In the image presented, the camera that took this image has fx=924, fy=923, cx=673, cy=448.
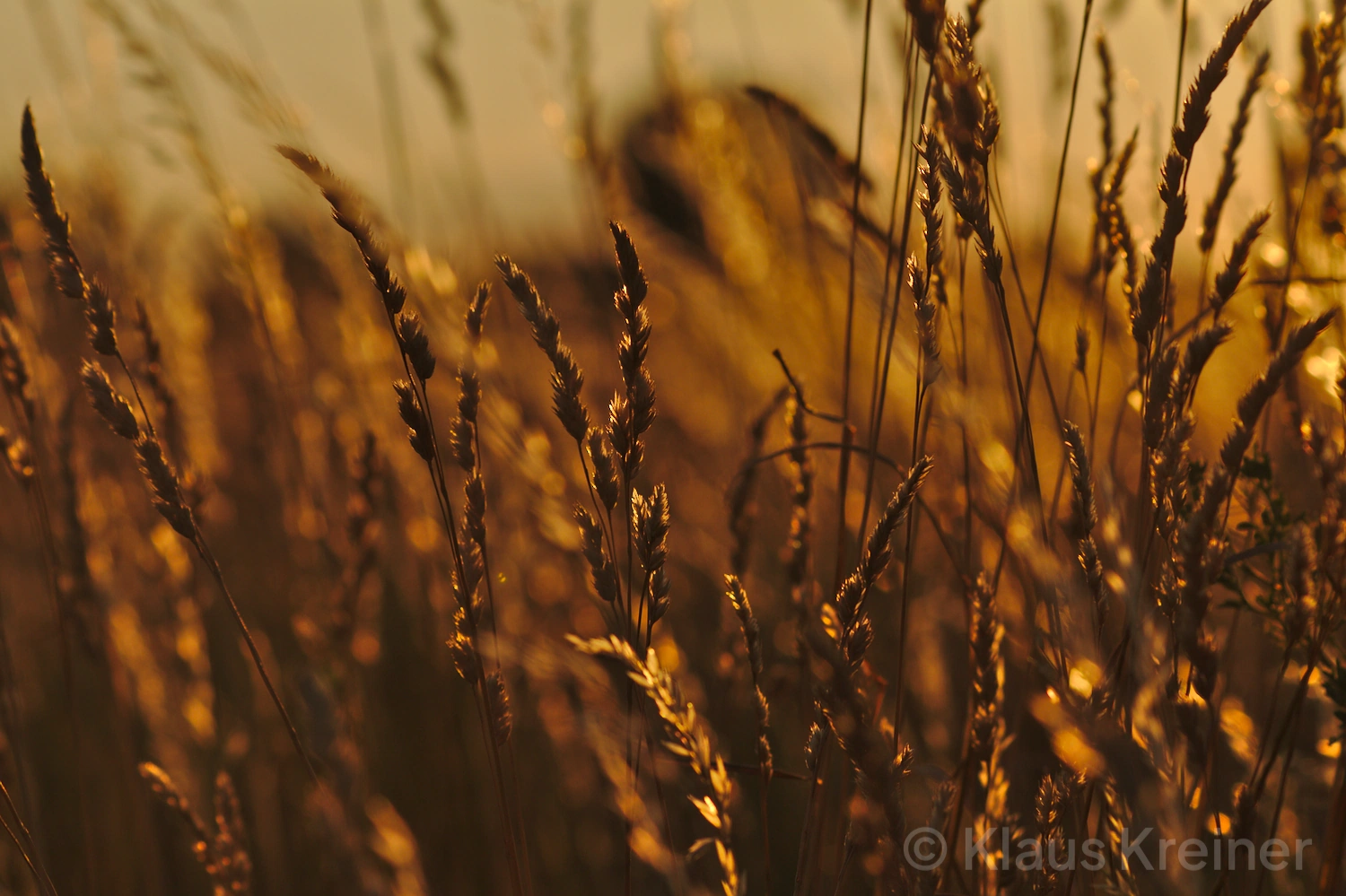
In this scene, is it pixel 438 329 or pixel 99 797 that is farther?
pixel 99 797

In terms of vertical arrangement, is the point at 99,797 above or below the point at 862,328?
below

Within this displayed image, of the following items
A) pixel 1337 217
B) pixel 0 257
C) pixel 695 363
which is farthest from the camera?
pixel 695 363

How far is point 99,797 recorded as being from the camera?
83.0 inches

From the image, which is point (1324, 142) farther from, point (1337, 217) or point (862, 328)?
point (862, 328)

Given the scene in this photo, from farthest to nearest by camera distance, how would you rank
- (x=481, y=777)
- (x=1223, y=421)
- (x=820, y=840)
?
1. (x=1223, y=421)
2. (x=481, y=777)
3. (x=820, y=840)

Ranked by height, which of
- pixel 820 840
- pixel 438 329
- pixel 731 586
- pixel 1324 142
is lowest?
pixel 820 840

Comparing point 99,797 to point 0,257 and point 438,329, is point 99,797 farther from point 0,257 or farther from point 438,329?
point 438,329

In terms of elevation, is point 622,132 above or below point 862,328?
above

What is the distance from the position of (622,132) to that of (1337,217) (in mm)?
9295

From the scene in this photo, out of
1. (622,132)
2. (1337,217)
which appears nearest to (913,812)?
(1337,217)

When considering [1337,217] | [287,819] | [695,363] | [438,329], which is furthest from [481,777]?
[695,363]

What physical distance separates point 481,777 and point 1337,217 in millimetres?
1772

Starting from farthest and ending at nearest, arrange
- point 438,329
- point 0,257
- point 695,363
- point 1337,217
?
1. point 695,363
2. point 0,257
3. point 1337,217
4. point 438,329

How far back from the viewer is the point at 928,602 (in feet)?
6.55
